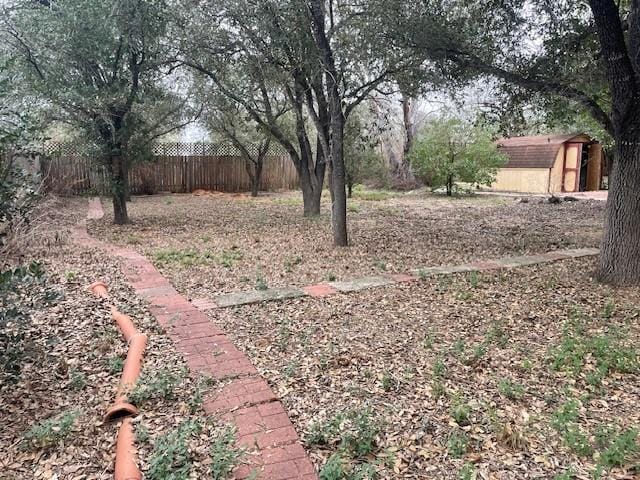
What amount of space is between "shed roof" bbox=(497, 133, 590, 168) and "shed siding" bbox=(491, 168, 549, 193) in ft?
0.65

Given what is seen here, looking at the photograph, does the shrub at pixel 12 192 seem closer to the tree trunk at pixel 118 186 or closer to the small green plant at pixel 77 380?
the small green plant at pixel 77 380

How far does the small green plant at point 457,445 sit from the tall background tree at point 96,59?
7.12m

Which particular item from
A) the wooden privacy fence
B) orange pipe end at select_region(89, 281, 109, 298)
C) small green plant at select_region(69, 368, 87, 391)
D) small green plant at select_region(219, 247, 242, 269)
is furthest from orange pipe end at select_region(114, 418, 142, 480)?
the wooden privacy fence

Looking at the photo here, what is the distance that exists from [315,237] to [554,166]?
13520 mm

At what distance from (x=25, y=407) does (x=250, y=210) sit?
9.60m

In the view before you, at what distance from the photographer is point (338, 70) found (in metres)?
6.58

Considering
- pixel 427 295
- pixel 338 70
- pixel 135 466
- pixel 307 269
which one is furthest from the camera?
pixel 338 70

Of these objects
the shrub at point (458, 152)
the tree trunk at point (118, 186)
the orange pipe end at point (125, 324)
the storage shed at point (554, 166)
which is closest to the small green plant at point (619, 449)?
the orange pipe end at point (125, 324)

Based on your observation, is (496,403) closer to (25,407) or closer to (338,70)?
(25,407)

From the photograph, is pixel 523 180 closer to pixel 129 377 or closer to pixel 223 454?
pixel 129 377

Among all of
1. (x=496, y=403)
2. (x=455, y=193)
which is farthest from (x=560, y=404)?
(x=455, y=193)

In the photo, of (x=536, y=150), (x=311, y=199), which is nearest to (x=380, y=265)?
(x=311, y=199)

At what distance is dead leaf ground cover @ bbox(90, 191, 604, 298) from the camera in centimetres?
555

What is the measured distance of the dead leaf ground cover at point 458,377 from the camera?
2.16 meters
